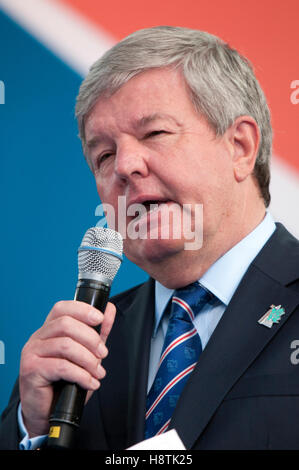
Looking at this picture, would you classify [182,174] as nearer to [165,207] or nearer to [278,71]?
[165,207]

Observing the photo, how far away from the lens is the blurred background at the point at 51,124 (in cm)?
199

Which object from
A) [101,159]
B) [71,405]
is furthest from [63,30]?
[71,405]

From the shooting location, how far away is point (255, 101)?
1.61 meters

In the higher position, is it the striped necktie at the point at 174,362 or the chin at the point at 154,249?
the chin at the point at 154,249

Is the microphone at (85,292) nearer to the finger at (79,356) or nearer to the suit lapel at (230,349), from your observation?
the finger at (79,356)

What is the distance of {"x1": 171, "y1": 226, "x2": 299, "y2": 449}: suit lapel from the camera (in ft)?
3.80

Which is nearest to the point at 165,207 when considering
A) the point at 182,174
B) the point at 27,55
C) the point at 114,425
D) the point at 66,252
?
the point at 182,174

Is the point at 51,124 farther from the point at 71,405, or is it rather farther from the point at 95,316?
the point at 71,405

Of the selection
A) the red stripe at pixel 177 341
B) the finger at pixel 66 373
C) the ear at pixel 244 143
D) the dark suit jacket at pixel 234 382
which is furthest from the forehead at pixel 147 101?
the finger at pixel 66 373

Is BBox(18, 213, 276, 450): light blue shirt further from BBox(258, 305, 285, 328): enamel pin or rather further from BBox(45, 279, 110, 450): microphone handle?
BBox(45, 279, 110, 450): microphone handle

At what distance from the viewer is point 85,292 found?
1.05 metres

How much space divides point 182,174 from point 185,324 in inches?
15.1

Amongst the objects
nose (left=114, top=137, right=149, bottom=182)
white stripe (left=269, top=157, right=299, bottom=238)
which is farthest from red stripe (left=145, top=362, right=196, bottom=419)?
white stripe (left=269, top=157, right=299, bottom=238)

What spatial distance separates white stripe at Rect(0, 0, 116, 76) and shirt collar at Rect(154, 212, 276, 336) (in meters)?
1.01
